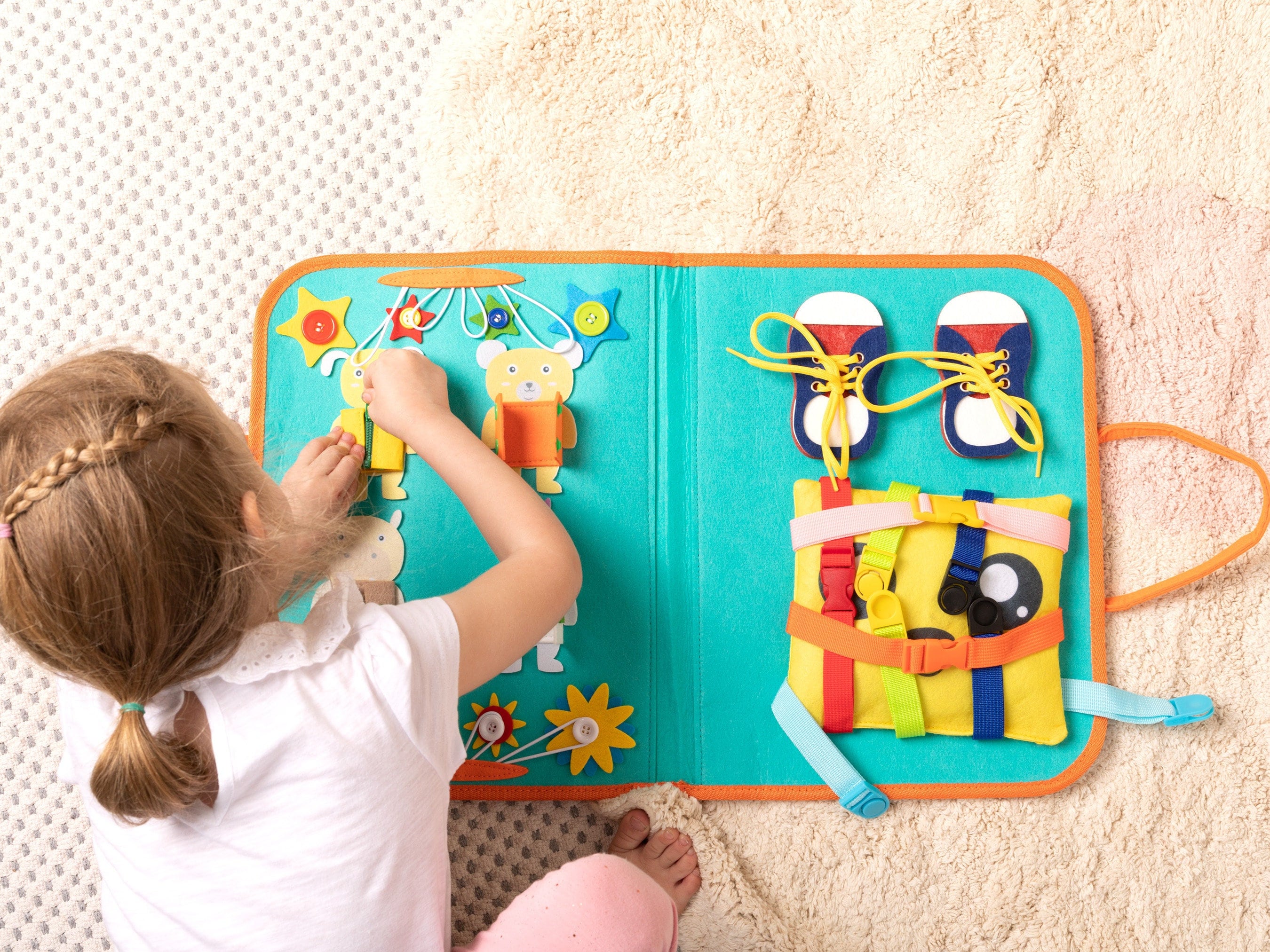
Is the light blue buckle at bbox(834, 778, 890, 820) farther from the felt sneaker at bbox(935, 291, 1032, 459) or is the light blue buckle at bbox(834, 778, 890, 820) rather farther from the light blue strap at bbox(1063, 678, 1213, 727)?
the felt sneaker at bbox(935, 291, 1032, 459)

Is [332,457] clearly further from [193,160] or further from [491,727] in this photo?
[193,160]

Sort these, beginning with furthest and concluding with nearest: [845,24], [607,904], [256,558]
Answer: [845,24] → [607,904] → [256,558]

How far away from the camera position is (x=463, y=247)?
938 millimetres

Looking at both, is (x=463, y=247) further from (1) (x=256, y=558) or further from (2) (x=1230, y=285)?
(2) (x=1230, y=285)

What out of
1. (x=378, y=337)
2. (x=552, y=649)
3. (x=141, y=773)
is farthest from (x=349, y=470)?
(x=141, y=773)

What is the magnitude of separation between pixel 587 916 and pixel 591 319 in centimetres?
56

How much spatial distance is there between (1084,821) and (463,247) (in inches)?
35.9

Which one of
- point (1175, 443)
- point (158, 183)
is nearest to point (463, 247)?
point (158, 183)

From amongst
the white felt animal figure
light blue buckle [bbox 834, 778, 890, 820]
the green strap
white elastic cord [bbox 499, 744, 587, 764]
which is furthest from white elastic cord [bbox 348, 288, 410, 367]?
light blue buckle [bbox 834, 778, 890, 820]

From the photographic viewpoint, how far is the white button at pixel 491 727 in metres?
0.85

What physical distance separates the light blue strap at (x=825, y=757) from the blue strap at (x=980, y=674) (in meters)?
0.13

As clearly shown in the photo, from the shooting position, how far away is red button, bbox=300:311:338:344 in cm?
88

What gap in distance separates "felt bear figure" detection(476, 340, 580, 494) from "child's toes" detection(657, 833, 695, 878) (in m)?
0.38

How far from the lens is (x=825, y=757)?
33.3 inches
